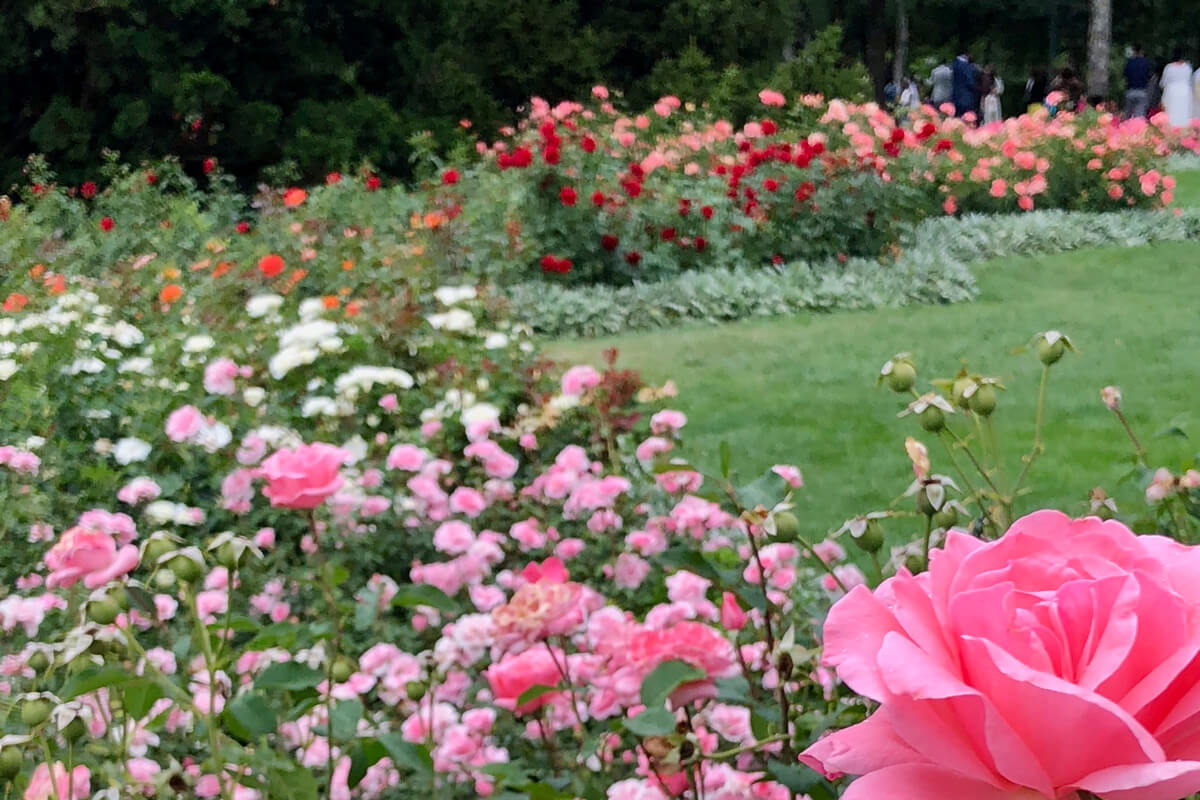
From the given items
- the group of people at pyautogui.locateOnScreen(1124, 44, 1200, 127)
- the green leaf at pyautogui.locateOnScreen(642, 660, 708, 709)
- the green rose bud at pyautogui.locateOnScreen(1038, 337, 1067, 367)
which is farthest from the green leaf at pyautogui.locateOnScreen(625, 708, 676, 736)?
the group of people at pyautogui.locateOnScreen(1124, 44, 1200, 127)

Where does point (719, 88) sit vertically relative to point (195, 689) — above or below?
below

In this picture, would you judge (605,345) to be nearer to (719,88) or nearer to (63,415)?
(63,415)

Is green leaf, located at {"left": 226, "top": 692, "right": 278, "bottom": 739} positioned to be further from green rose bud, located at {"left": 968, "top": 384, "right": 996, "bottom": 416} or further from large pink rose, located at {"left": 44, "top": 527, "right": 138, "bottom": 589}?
green rose bud, located at {"left": 968, "top": 384, "right": 996, "bottom": 416}

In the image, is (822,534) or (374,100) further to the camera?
(374,100)

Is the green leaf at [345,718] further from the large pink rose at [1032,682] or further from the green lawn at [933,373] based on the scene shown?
the green lawn at [933,373]

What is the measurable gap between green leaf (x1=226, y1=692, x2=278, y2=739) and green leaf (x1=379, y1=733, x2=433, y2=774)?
0.31 ft

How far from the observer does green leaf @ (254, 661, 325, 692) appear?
96 centimetres

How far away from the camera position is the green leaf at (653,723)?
901mm

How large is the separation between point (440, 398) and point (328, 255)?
2.61 m

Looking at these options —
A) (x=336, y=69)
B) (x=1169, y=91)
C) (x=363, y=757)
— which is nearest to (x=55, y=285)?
(x=363, y=757)

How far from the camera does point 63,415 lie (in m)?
3.53

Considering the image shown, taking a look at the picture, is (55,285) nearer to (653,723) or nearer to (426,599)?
(426,599)

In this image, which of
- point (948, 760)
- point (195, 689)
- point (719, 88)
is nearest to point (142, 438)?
point (195, 689)

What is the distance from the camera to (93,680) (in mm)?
888
